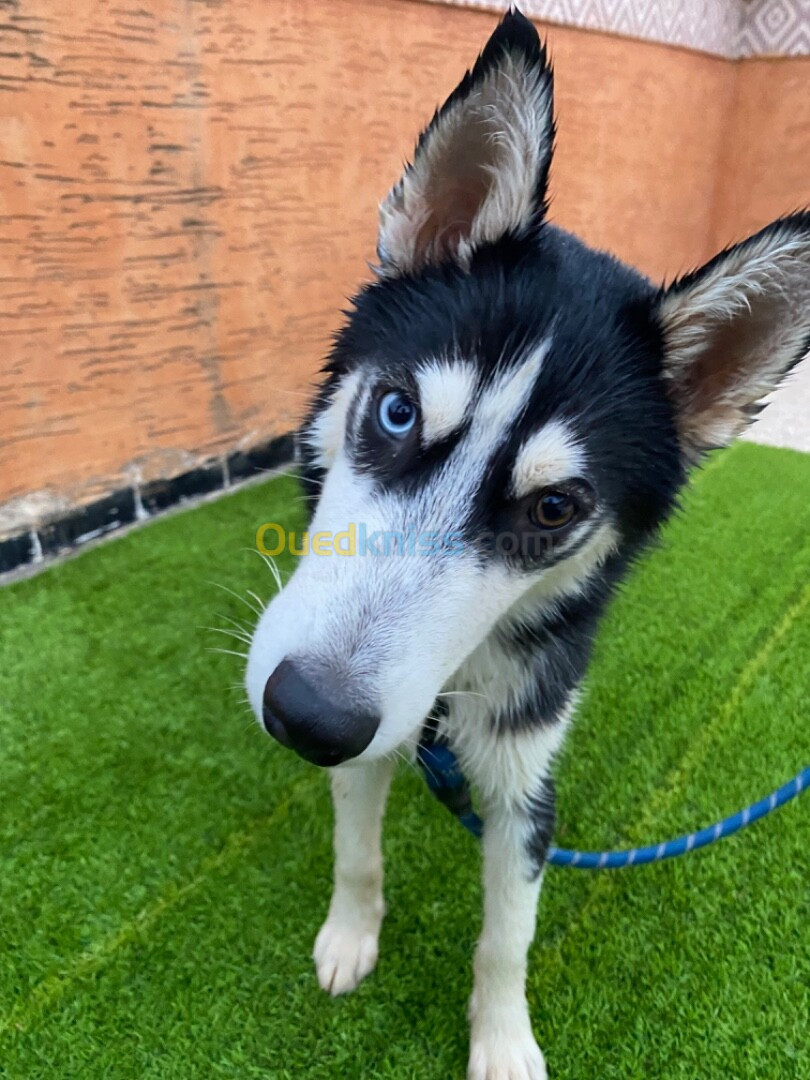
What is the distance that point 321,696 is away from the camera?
0.97 m

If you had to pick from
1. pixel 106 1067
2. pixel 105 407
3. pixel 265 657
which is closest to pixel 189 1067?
pixel 106 1067

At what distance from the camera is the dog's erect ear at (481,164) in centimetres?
111

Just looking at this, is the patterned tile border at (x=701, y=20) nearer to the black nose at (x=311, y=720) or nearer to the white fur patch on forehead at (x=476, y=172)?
the white fur patch on forehead at (x=476, y=172)

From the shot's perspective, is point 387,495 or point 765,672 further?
point 765,672

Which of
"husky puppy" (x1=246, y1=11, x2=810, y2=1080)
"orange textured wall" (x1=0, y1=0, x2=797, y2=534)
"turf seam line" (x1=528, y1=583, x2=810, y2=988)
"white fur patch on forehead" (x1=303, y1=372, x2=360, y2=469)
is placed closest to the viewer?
"husky puppy" (x1=246, y1=11, x2=810, y2=1080)

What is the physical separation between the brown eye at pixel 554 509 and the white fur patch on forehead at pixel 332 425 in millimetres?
361

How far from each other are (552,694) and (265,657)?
0.65 metres

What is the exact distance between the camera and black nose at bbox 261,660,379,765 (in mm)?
967

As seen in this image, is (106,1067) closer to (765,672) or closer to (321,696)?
(321,696)

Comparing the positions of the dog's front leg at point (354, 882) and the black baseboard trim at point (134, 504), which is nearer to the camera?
the dog's front leg at point (354, 882)

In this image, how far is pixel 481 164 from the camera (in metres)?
1.28

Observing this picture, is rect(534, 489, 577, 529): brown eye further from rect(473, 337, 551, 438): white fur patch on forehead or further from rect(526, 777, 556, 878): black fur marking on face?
rect(526, 777, 556, 878): black fur marking on face

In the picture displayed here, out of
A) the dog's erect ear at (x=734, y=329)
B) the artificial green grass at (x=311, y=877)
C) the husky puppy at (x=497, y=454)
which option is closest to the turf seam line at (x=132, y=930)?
the artificial green grass at (x=311, y=877)

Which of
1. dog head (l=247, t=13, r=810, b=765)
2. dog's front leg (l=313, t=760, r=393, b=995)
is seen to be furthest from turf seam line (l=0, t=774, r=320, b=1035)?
dog head (l=247, t=13, r=810, b=765)
